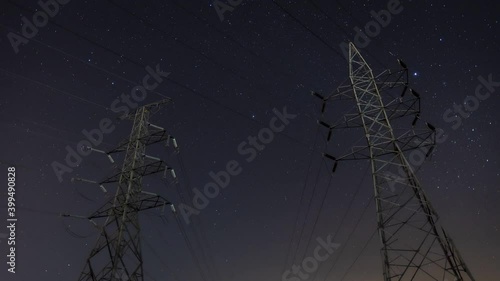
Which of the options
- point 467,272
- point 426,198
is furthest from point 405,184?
point 467,272

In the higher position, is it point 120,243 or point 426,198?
point 120,243

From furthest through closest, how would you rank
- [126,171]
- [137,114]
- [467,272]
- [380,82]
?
[137,114], [126,171], [380,82], [467,272]

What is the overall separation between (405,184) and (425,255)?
7.81 feet

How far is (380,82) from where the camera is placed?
51.0ft

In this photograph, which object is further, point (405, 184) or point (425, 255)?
point (405, 184)

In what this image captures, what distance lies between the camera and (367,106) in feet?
47.9

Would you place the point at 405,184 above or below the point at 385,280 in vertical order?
above

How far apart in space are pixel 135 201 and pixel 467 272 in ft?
43.3

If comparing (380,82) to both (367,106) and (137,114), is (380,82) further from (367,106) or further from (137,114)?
(137,114)

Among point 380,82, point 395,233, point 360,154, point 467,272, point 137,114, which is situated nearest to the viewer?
point 467,272

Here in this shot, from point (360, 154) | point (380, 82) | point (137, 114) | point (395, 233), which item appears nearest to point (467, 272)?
point (395, 233)

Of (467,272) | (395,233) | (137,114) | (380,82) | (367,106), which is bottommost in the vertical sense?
(467,272)

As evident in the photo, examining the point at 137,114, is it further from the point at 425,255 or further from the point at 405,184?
the point at 425,255

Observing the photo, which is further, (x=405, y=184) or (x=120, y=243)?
(x=120, y=243)
